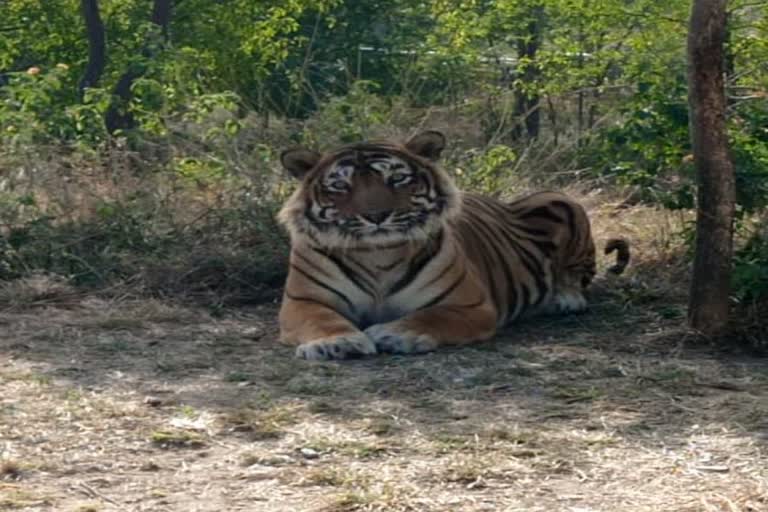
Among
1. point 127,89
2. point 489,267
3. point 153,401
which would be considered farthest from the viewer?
point 127,89

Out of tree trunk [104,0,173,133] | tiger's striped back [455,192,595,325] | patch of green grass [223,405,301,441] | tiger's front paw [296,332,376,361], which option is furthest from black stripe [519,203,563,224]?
tree trunk [104,0,173,133]

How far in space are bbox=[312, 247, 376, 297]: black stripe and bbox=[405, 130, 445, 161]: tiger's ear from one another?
0.70 metres

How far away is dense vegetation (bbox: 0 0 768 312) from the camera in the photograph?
8289mm

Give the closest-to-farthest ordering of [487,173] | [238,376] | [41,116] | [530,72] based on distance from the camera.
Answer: [238,376] → [487,173] → [41,116] → [530,72]

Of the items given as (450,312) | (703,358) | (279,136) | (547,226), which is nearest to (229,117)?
(279,136)

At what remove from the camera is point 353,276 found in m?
7.36

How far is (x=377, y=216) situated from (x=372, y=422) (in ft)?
6.03

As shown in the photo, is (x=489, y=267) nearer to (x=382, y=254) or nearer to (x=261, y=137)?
(x=382, y=254)

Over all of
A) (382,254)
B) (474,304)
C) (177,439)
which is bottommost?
(177,439)

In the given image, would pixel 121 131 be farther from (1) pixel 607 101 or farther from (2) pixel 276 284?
(1) pixel 607 101

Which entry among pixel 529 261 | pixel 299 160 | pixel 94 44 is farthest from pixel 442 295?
pixel 94 44

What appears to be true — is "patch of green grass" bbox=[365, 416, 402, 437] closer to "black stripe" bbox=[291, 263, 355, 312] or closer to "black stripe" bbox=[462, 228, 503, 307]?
"black stripe" bbox=[291, 263, 355, 312]

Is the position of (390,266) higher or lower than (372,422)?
higher

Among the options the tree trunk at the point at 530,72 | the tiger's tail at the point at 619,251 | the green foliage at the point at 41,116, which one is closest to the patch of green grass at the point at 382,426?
the tiger's tail at the point at 619,251
